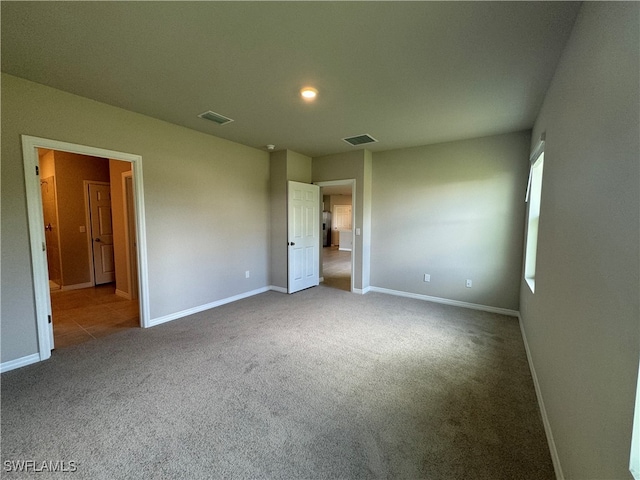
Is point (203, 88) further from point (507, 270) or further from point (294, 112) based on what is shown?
point (507, 270)

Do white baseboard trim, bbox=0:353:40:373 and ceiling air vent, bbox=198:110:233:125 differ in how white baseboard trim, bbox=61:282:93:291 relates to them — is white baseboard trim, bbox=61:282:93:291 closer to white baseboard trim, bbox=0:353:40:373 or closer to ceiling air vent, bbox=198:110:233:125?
white baseboard trim, bbox=0:353:40:373

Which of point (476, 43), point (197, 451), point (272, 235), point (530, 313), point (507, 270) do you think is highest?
point (476, 43)

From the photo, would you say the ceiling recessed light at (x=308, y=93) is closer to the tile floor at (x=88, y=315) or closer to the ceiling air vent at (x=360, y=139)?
the ceiling air vent at (x=360, y=139)

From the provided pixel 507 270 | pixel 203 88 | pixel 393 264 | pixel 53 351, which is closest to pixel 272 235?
pixel 393 264

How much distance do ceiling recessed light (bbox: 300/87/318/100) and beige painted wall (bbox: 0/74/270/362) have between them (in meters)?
1.94

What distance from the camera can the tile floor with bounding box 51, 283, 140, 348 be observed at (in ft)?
10.0

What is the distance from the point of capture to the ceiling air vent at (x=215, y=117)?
120 inches

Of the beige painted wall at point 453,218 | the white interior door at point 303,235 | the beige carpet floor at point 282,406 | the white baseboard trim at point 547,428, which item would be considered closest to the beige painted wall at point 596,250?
the white baseboard trim at point 547,428

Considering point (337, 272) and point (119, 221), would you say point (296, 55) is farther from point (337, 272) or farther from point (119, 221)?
point (337, 272)

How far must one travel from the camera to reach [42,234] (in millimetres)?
2527

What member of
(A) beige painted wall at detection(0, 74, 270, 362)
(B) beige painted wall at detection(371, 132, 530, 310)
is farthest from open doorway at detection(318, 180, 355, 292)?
(A) beige painted wall at detection(0, 74, 270, 362)

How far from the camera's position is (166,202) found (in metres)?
3.39

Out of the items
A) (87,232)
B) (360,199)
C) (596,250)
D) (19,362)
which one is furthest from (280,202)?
(596,250)

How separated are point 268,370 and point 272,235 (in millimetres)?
2924
